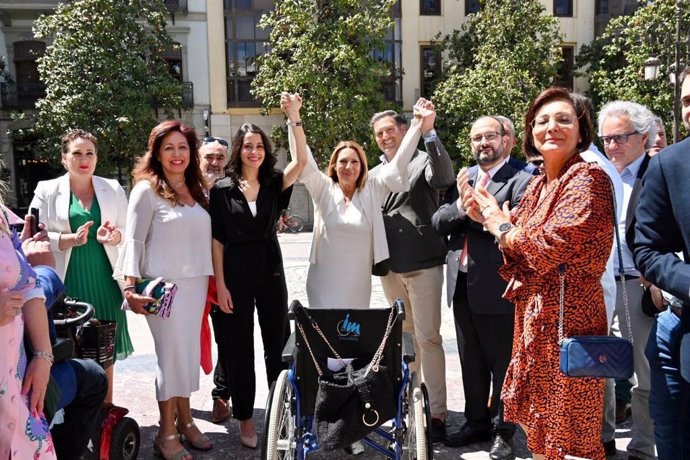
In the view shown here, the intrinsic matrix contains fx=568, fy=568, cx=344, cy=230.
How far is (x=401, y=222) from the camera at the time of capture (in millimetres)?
3920

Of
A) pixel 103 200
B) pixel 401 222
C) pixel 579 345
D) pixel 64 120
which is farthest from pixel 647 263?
pixel 64 120

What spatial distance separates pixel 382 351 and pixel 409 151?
1399 millimetres

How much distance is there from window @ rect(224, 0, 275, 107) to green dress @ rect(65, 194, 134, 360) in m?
18.8

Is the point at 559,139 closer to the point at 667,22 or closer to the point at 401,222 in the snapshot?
the point at 401,222

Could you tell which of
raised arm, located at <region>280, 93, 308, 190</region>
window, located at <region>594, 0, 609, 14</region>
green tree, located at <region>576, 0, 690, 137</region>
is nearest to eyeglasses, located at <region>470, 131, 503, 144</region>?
raised arm, located at <region>280, 93, 308, 190</region>

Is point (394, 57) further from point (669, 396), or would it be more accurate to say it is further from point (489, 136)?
point (669, 396)

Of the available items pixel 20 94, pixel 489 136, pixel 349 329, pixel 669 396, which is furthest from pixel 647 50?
pixel 20 94

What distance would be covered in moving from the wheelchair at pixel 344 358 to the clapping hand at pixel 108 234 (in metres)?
1.55

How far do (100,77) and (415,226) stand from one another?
1659 centimetres

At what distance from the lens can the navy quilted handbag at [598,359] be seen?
2.15 metres

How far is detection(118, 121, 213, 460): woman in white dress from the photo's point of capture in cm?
343

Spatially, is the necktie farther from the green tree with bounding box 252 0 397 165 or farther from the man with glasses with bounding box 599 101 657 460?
the green tree with bounding box 252 0 397 165

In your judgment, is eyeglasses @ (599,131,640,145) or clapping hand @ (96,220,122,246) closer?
eyeglasses @ (599,131,640,145)

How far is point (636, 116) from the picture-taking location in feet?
11.6
